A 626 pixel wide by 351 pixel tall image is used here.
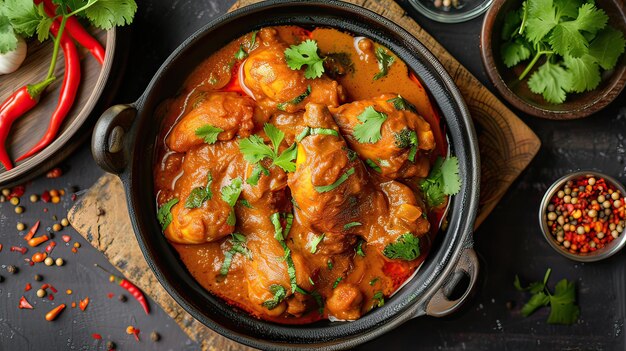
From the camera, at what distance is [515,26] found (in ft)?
14.7

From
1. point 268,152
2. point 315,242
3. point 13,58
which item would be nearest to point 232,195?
point 268,152

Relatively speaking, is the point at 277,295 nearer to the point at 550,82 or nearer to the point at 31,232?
the point at 31,232

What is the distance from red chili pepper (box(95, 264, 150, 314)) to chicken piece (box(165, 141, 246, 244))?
0.79 metres

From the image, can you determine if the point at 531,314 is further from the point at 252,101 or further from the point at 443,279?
the point at 252,101

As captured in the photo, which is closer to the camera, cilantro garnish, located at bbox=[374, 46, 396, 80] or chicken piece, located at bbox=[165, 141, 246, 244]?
chicken piece, located at bbox=[165, 141, 246, 244]

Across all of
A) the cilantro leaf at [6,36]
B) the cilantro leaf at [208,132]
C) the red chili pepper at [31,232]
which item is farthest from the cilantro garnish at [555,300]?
the cilantro leaf at [6,36]

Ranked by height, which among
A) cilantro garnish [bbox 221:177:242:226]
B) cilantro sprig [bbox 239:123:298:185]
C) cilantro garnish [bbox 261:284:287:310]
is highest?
cilantro sprig [bbox 239:123:298:185]

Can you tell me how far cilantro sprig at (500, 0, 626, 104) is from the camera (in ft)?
13.8

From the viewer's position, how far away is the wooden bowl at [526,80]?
4277 millimetres

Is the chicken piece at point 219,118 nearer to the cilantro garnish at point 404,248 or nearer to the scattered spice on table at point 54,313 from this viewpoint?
the cilantro garnish at point 404,248

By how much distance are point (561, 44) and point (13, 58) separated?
12.5 ft

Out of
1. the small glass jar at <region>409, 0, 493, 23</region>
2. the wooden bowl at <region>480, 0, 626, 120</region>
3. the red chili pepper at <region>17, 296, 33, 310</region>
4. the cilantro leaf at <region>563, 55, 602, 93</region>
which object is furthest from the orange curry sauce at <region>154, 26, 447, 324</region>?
the red chili pepper at <region>17, 296, 33, 310</region>

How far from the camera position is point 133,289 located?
4.70 metres

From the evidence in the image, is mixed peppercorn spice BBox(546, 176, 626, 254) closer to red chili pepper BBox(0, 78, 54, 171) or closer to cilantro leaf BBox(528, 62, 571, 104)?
cilantro leaf BBox(528, 62, 571, 104)
